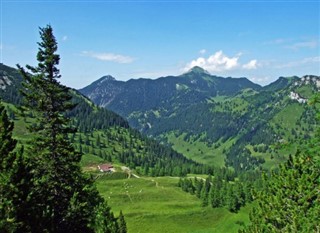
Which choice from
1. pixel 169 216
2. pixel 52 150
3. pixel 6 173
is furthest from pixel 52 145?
pixel 169 216

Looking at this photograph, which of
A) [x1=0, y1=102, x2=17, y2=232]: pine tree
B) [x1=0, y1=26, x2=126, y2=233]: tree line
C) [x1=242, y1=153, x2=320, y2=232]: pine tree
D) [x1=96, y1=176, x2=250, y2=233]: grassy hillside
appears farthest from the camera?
[x1=96, y1=176, x2=250, y2=233]: grassy hillside

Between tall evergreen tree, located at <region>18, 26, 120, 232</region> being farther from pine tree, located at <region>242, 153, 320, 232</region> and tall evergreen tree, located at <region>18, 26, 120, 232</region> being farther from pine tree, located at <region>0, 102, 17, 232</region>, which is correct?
pine tree, located at <region>242, 153, 320, 232</region>

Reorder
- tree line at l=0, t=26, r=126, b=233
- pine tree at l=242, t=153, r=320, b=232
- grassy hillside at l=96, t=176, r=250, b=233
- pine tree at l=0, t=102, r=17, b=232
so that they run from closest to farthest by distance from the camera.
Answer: pine tree at l=0, t=102, r=17, b=232
tree line at l=0, t=26, r=126, b=233
pine tree at l=242, t=153, r=320, b=232
grassy hillside at l=96, t=176, r=250, b=233

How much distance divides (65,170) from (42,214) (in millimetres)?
9388

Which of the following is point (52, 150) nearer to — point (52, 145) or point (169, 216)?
point (52, 145)

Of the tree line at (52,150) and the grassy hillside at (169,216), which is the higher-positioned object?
the tree line at (52,150)

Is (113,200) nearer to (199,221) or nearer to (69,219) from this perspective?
(199,221)

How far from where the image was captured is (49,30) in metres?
43.0

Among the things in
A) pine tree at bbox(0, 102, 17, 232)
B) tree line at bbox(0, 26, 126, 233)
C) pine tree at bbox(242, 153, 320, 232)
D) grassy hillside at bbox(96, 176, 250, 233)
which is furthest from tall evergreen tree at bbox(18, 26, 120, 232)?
grassy hillside at bbox(96, 176, 250, 233)

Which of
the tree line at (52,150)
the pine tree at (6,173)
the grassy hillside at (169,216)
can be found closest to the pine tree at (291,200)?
the tree line at (52,150)

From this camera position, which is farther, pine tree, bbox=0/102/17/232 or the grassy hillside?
the grassy hillside

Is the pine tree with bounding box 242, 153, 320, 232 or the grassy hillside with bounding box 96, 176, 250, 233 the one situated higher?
the pine tree with bounding box 242, 153, 320, 232

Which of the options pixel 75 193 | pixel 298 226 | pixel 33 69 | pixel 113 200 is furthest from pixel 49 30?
pixel 113 200

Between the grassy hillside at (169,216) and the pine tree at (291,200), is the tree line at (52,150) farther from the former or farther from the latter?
the grassy hillside at (169,216)
